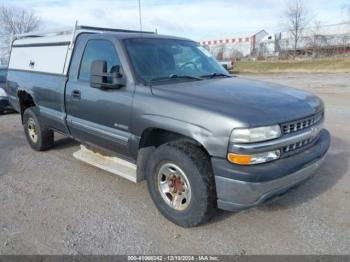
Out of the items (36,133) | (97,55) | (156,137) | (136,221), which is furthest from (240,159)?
(36,133)

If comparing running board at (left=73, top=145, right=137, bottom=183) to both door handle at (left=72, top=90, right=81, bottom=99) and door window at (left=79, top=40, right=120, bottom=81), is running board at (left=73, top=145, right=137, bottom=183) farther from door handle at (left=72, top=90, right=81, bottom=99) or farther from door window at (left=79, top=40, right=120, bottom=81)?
door window at (left=79, top=40, right=120, bottom=81)

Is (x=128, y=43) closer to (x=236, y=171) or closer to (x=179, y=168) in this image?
(x=179, y=168)

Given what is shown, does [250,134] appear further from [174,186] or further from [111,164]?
[111,164]

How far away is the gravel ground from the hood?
1016 millimetres

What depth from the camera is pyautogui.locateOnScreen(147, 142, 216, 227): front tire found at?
3.21 meters

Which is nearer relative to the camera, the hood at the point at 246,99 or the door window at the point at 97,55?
the hood at the point at 246,99

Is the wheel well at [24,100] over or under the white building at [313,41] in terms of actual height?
under

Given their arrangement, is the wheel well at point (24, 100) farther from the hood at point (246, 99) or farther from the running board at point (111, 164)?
the hood at point (246, 99)


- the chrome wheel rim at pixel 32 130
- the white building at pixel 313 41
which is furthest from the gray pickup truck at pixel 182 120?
the white building at pixel 313 41

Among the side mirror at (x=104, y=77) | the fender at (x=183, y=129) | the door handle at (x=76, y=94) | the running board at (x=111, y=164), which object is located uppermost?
the side mirror at (x=104, y=77)

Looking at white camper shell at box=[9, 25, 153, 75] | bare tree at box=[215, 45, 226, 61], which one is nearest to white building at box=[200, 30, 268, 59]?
bare tree at box=[215, 45, 226, 61]

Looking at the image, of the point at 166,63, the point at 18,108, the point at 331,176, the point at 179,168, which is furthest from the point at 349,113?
the point at 18,108

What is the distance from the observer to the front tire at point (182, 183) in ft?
10.5

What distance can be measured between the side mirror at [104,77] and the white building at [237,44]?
5219 cm
